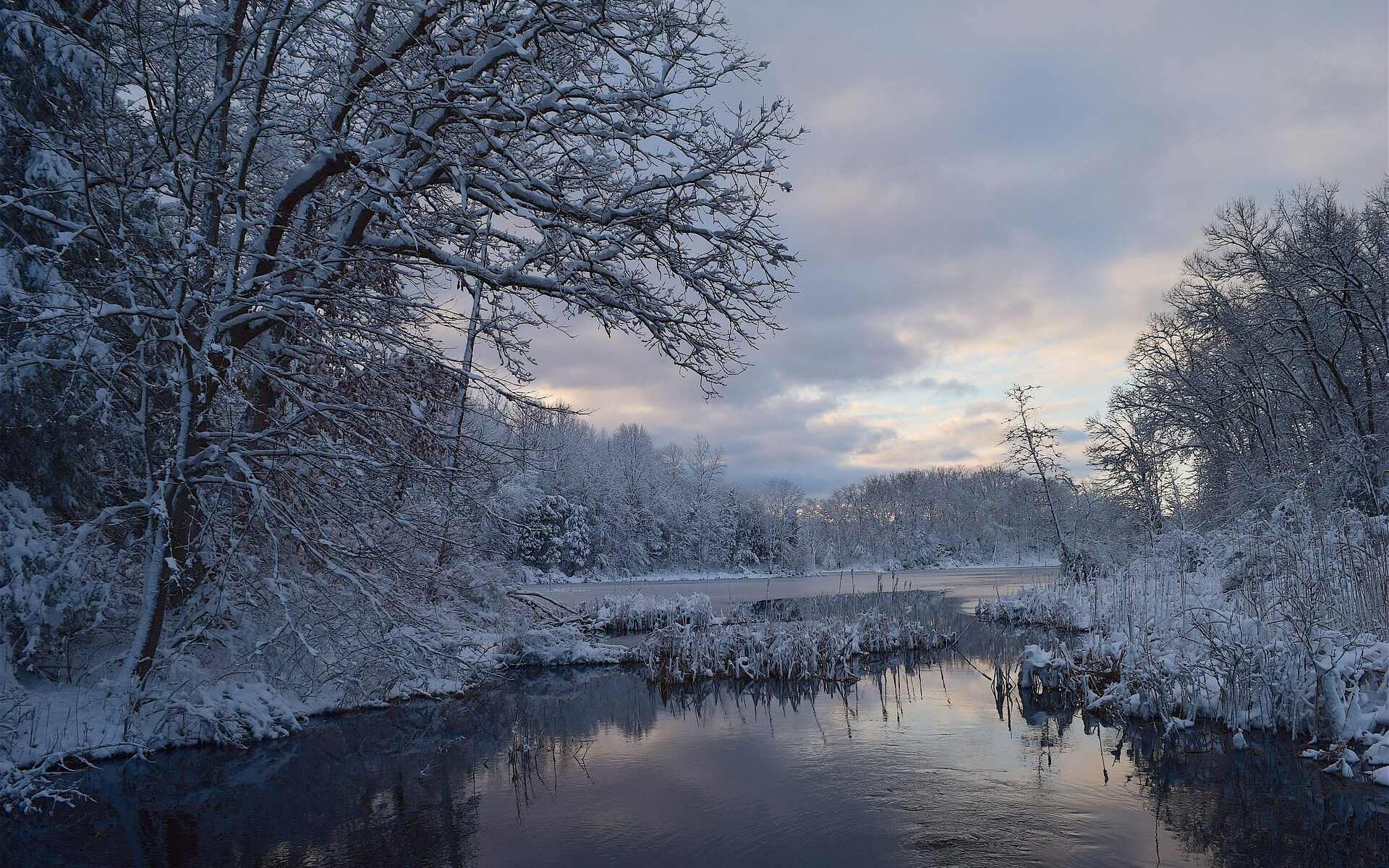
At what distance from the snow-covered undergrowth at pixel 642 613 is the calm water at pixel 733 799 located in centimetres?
860

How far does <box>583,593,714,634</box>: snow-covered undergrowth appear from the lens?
19.2m

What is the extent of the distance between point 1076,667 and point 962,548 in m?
66.4

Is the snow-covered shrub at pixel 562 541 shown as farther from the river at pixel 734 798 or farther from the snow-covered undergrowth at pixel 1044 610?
the river at pixel 734 798

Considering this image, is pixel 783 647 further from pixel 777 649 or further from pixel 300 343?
pixel 300 343

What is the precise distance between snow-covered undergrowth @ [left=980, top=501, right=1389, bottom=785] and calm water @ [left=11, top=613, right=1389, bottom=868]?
532 millimetres

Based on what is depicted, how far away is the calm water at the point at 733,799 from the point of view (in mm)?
5785

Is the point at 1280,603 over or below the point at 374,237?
below

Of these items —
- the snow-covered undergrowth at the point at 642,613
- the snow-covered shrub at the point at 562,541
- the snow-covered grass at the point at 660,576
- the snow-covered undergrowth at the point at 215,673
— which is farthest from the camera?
the snow-covered shrub at the point at 562,541

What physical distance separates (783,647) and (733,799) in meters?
6.40

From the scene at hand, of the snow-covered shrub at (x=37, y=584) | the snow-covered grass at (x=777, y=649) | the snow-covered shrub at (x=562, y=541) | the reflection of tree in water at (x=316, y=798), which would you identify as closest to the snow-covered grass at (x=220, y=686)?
the reflection of tree in water at (x=316, y=798)

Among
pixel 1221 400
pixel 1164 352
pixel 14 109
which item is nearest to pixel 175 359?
pixel 14 109

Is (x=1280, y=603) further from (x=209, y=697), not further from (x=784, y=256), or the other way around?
(x=209, y=697)

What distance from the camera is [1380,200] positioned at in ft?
69.2

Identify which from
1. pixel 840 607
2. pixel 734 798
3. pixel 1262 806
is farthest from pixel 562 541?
pixel 1262 806
